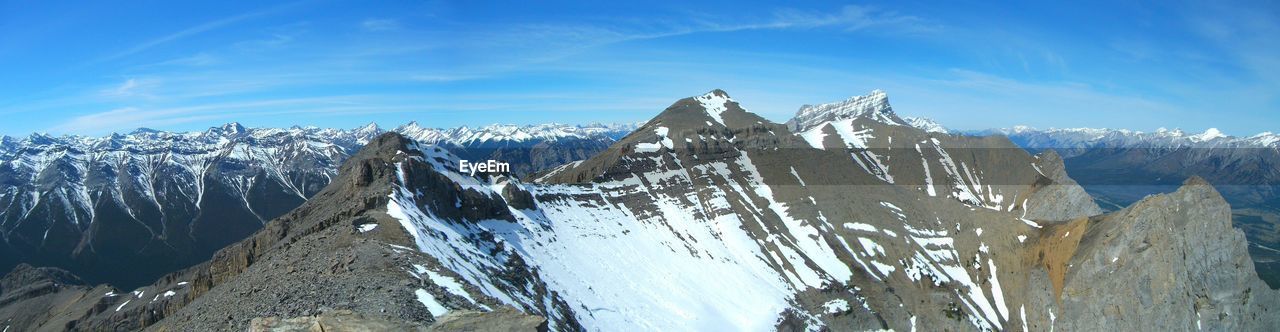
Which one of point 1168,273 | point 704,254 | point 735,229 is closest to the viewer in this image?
point 1168,273

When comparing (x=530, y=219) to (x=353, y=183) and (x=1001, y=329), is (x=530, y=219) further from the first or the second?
(x=1001, y=329)

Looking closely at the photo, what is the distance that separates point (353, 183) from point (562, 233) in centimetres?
2985

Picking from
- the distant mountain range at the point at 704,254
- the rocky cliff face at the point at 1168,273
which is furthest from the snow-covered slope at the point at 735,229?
the rocky cliff face at the point at 1168,273

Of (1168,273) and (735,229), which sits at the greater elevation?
(735,229)

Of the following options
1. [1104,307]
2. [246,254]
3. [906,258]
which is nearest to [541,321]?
[246,254]

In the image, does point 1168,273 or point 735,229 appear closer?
point 1168,273

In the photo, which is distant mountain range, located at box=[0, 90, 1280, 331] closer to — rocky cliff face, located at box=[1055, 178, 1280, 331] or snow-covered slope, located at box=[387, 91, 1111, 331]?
rocky cliff face, located at box=[1055, 178, 1280, 331]

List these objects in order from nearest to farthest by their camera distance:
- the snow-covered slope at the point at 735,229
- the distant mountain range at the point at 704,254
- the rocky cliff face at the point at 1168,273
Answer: the distant mountain range at the point at 704,254
the snow-covered slope at the point at 735,229
the rocky cliff face at the point at 1168,273

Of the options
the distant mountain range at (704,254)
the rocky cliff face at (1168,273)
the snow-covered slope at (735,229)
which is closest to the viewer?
the distant mountain range at (704,254)

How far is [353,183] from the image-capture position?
78812mm

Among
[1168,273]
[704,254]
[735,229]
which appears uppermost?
[735,229]

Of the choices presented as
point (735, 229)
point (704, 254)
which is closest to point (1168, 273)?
point (735, 229)

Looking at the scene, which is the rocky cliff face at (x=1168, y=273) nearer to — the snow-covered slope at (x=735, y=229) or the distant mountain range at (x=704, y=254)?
the distant mountain range at (x=704, y=254)

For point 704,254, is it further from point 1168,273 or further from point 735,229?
point 1168,273
